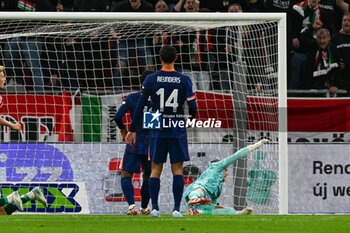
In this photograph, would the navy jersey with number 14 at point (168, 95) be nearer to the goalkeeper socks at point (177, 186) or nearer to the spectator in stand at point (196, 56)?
the goalkeeper socks at point (177, 186)

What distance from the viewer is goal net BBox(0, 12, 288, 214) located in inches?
513

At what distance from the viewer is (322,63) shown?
1538 cm

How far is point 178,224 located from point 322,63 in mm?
7354

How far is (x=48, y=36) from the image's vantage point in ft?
44.0

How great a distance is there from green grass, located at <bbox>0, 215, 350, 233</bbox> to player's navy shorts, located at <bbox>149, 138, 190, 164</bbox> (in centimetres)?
67

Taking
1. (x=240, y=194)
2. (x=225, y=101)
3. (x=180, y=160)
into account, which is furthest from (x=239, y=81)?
(x=180, y=160)

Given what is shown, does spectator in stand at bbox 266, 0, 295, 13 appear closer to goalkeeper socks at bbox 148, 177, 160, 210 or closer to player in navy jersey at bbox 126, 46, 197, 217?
player in navy jersey at bbox 126, 46, 197, 217

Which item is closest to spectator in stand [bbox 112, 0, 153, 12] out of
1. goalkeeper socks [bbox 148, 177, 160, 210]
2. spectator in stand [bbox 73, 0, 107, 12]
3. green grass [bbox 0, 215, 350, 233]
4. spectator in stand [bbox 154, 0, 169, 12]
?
spectator in stand [bbox 154, 0, 169, 12]

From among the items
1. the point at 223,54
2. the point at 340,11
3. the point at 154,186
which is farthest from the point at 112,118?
the point at 340,11

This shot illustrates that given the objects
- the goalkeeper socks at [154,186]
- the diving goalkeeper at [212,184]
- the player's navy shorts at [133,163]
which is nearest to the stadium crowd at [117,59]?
the diving goalkeeper at [212,184]

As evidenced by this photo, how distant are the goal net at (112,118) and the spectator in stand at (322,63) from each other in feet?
7.41

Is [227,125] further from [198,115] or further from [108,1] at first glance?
[108,1]

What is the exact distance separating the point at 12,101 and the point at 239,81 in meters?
3.51

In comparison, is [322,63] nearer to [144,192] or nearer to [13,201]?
[144,192]
